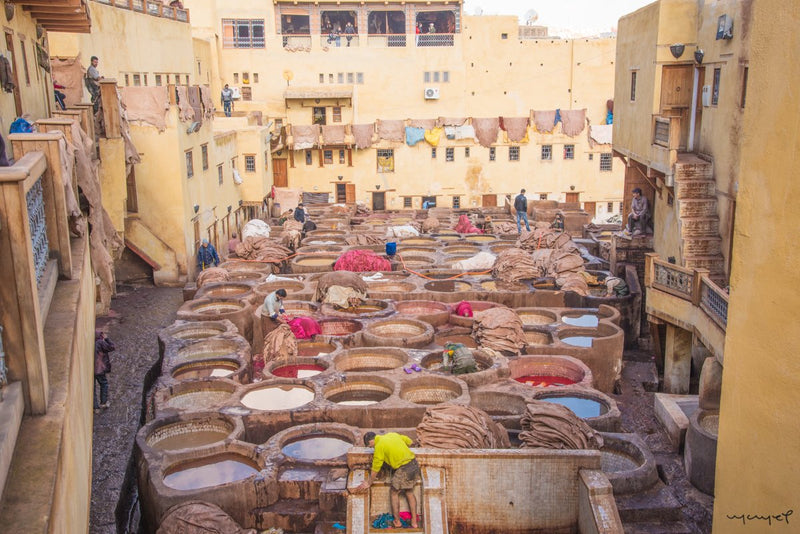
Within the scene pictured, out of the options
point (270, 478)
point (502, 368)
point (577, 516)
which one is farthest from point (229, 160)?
point (577, 516)

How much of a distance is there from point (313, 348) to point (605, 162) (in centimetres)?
2704

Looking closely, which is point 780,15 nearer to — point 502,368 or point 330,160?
point 502,368

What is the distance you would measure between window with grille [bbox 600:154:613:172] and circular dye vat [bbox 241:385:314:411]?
28.9 metres

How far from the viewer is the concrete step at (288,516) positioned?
10.1m

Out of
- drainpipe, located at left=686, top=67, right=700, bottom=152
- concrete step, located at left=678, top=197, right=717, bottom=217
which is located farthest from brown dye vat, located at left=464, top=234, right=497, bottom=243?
concrete step, located at left=678, top=197, right=717, bottom=217

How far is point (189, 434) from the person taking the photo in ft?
40.1

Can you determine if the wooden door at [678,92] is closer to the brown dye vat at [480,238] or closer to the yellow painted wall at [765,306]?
the brown dye vat at [480,238]

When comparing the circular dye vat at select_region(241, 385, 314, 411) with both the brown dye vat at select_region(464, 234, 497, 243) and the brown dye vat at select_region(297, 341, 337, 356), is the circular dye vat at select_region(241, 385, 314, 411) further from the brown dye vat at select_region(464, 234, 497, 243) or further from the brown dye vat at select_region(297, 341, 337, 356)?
the brown dye vat at select_region(464, 234, 497, 243)

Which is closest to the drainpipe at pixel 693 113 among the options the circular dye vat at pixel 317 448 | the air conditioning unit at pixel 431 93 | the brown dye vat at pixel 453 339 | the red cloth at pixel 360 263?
the brown dye vat at pixel 453 339

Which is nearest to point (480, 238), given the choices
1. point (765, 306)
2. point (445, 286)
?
point (445, 286)

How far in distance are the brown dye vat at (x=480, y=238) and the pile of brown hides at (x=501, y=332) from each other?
1049 centimetres

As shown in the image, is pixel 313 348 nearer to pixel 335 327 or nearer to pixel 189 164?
pixel 335 327

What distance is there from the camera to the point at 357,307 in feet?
60.6

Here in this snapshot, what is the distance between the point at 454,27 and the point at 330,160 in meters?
10.4
